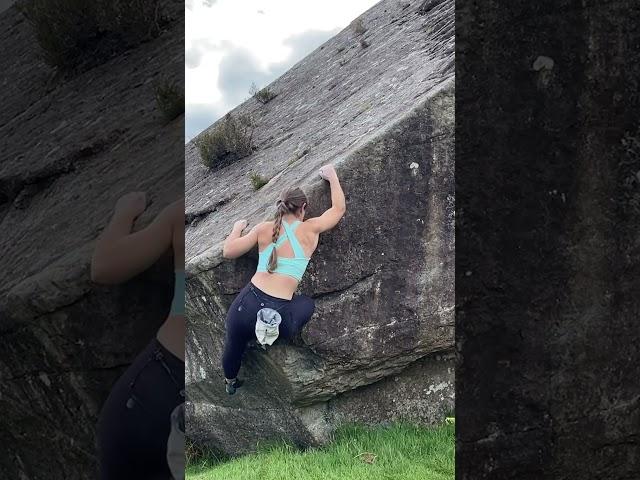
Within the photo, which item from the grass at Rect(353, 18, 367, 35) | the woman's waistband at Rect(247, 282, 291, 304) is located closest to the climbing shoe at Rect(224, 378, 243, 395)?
the woman's waistband at Rect(247, 282, 291, 304)

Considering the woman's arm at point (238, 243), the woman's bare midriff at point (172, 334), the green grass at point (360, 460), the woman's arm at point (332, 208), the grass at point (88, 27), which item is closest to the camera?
the woman's bare midriff at point (172, 334)

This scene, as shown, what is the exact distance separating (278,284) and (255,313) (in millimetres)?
277

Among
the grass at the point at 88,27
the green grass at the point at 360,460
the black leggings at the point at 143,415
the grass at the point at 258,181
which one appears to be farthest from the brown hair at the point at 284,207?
the black leggings at the point at 143,415

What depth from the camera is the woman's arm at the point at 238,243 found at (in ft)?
17.8

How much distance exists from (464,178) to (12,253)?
2.68ft

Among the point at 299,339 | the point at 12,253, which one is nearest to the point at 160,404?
the point at 12,253

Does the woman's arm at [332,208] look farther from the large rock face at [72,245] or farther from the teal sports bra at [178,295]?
the teal sports bra at [178,295]

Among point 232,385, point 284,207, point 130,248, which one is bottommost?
point 232,385

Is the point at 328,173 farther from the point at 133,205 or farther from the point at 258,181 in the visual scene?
the point at 133,205

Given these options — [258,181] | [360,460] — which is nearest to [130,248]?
[360,460]

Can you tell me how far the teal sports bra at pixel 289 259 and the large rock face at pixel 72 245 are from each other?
156 inches

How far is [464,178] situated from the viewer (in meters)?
1.37

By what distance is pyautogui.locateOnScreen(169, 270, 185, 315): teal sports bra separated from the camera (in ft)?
3.90

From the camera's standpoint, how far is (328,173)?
17.5 ft
